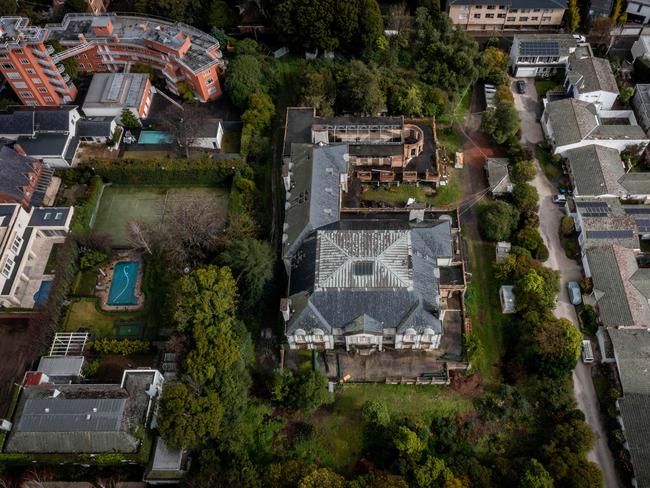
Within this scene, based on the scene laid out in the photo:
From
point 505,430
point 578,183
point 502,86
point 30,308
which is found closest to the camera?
point 505,430

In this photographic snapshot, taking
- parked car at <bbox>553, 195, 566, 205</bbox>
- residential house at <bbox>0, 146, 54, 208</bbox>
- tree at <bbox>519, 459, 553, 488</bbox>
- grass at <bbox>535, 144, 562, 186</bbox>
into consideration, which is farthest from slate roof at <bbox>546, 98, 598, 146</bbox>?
residential house at <bbox>0, 146, 54, 208</bbox>

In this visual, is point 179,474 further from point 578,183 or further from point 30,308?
point 578,183

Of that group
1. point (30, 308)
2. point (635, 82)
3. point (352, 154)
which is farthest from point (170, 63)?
point (635, 82)

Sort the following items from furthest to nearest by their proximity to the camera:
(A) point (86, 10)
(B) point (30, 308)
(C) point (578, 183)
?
(A) point (86, 10) → (C) point (578, 183) → (B) point (30, 308)

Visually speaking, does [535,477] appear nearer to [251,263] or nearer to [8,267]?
[251,263]

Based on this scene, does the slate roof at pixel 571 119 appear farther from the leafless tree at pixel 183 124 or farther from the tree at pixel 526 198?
the leafless tree at pixel 183 124

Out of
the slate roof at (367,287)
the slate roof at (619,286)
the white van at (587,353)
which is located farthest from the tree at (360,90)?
the white van at (587,353)

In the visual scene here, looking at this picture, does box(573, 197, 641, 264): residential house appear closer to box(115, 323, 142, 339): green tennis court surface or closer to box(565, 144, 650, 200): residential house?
box(565, 144, 650, 200): residential house
